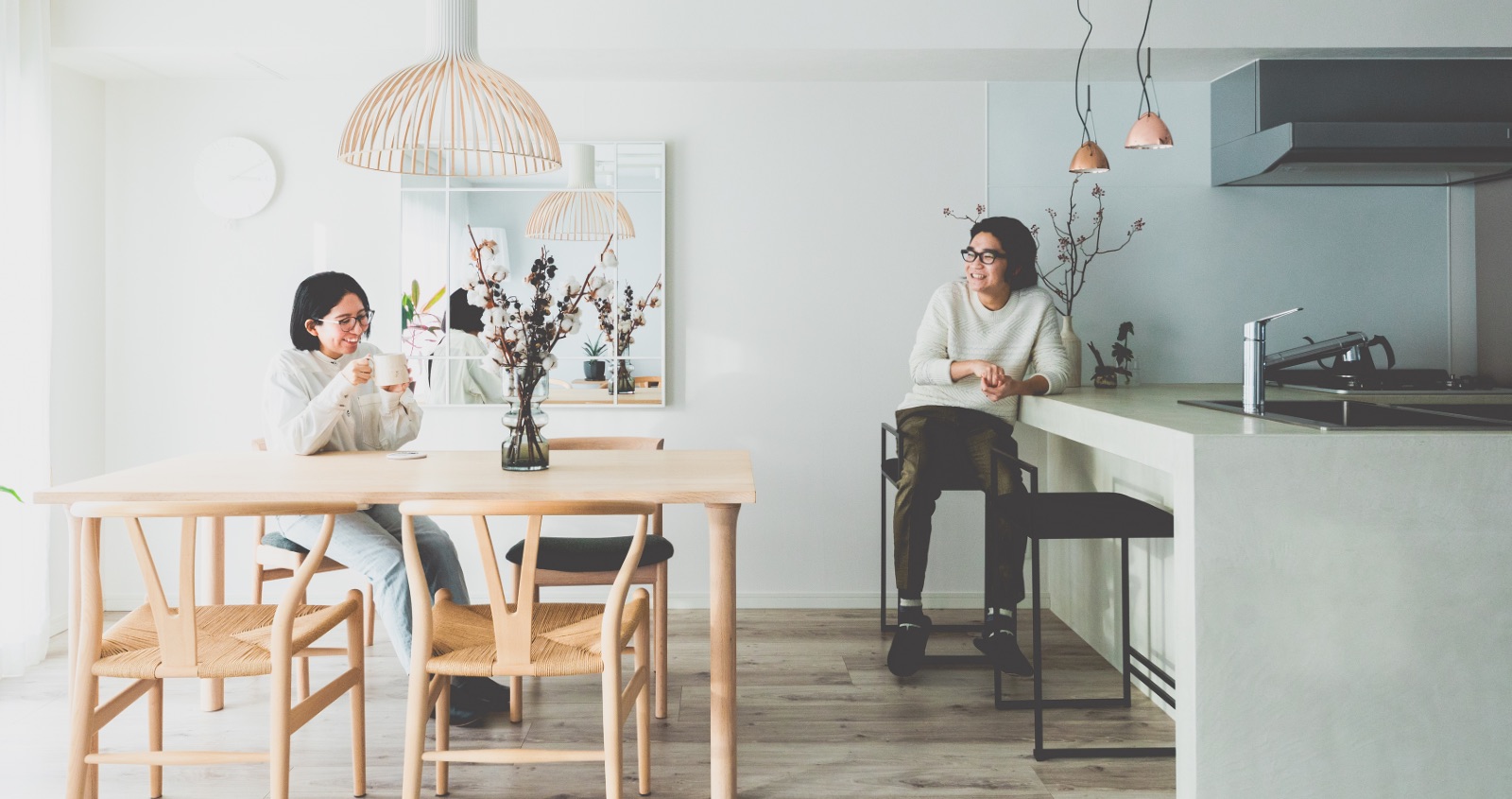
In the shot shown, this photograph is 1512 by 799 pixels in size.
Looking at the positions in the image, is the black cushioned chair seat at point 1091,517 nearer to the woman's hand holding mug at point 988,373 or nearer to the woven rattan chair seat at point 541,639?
the woman's hand holding mug at point 988,373

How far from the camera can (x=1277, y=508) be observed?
1814mm

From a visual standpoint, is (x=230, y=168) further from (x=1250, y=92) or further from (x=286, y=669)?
(x=1250, y=92)

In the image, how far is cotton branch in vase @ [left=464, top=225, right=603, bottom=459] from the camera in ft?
7.42

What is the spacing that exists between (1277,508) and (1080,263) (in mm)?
2029

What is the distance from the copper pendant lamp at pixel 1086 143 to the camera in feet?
9.79

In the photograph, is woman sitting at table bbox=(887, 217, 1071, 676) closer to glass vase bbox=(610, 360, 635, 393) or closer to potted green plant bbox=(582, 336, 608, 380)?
glass vase bbox=(610, 360, 635, 393)

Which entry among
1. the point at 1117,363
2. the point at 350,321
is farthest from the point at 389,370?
the point at 1117,363

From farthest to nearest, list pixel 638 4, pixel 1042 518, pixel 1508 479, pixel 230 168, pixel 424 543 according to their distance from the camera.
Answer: pixel 230 168, pixel 638 4, pixel 424 543, pixel 1042 518, pixel 1508 479

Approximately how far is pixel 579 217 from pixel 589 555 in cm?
165

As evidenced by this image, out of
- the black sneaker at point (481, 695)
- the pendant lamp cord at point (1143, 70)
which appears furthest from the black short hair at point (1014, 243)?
the black sneaker at point (481, 695)

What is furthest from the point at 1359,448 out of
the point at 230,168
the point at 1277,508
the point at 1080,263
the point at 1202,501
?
the point at 230,168

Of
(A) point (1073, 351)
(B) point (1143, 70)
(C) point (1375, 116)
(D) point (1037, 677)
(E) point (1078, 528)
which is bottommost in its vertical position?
(D) point (1037, 677)

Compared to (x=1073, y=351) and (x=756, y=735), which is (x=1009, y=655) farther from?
(x=1073, y=351)

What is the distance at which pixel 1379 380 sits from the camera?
134 inches
